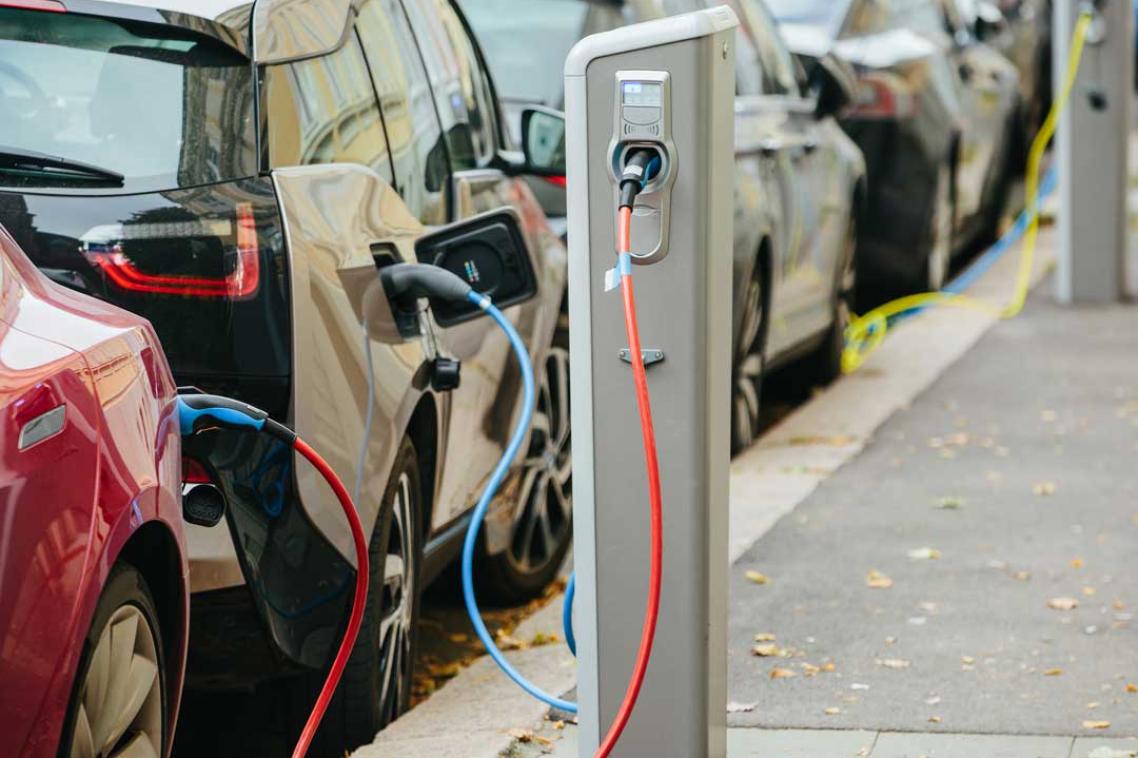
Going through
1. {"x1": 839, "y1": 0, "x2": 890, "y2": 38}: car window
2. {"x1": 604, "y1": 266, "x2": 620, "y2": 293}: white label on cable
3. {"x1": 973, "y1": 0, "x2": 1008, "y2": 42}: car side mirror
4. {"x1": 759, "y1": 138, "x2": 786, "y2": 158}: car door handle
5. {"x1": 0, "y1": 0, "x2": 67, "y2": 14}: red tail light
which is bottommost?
{"x1": 759, "y1": 138, "x2": 786, "y2": 158}: car door handle

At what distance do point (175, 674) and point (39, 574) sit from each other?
834mm

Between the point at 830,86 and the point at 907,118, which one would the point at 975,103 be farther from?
the point at 830,86

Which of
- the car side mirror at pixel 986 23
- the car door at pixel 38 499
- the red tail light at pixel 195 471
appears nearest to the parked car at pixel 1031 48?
the car side mirror at pixel 986 23

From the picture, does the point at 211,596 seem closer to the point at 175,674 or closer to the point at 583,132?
the point at 175,674

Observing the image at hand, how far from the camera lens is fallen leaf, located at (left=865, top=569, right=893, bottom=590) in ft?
19.7

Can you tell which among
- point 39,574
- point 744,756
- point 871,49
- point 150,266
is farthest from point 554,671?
point 871,49

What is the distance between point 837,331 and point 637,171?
6477 millimetres

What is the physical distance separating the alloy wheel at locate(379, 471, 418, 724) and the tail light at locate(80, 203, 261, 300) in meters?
0.80

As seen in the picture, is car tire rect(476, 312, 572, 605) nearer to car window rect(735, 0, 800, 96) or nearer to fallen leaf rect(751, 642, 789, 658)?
fallen leaf rect(751, 642, 789, 658)

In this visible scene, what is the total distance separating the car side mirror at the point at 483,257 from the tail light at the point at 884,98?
21.7ft

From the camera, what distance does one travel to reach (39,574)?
2820 mm

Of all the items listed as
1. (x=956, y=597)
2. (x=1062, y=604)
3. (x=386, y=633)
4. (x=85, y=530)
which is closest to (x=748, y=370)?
(x=956, y=597)

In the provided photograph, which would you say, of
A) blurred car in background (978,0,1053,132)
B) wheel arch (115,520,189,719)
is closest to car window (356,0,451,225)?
wheel arch (115,520,189,719)

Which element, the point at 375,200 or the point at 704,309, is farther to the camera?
the point at 375,200
